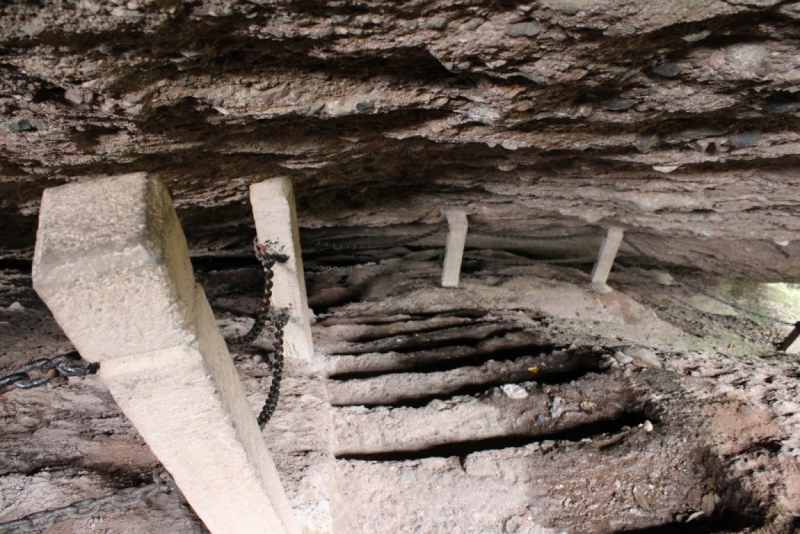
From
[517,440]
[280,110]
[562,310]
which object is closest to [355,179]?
[280,110]

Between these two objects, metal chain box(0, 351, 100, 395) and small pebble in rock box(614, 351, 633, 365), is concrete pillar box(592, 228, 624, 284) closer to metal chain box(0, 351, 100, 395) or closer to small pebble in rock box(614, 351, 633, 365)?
small pebble in rock box(614, 351, 633, 365)

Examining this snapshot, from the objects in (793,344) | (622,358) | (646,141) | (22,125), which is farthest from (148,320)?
(793,344)

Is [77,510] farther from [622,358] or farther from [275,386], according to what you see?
[622,358]

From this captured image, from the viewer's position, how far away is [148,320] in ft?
3.26

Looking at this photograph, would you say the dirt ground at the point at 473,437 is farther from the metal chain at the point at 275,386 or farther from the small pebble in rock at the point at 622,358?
the metal chain at the point at 275,386

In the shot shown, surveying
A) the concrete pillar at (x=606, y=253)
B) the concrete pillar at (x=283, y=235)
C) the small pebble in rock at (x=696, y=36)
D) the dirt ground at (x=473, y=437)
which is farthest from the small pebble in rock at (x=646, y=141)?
the concrete pillar at (x=606, y=253)

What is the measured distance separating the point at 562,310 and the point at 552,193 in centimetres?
159

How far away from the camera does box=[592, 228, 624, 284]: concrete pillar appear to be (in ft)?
16.5

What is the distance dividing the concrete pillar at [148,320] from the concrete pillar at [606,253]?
4805 mm

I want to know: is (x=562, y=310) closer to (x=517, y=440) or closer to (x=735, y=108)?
(x=517, y=440)

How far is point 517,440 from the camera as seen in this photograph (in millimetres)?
2637

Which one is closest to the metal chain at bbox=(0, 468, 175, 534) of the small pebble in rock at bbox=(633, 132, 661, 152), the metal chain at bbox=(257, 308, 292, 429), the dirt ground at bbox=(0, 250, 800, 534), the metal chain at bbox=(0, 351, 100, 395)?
the dirt ground at bbox=(0, 250, 800, 534)

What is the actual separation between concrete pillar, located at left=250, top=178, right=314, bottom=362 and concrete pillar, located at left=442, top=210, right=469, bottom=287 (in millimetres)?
2299

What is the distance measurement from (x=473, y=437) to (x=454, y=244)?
2657 mm
